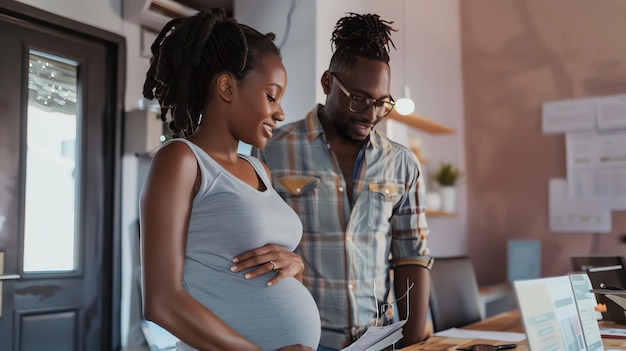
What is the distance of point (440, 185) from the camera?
3.86 meters

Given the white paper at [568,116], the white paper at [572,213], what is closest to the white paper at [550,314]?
the white paper at [572,213]

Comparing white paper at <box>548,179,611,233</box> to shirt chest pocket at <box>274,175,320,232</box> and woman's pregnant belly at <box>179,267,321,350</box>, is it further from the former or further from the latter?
woman's pregnant belly at <box>179,267,321,350</box>

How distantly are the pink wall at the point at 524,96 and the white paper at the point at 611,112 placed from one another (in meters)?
0.06

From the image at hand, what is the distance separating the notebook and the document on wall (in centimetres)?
240

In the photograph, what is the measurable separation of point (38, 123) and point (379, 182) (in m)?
1.81

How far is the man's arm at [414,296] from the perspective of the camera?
1.73 meters

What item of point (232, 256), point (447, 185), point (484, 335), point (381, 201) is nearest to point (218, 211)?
point (232, 256)

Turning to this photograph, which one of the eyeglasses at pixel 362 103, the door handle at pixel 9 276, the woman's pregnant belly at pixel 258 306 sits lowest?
the door handle at pixel 9 276

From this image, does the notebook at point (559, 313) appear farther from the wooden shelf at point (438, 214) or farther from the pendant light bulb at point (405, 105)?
the wooden shelf at point (438, 214)

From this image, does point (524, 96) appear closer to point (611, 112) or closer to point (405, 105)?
point (611, 112)

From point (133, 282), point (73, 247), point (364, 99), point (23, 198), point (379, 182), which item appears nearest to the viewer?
point (364, 99)

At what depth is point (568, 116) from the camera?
3.89m

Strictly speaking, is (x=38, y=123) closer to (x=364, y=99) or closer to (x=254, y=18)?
(x=254, y=18)


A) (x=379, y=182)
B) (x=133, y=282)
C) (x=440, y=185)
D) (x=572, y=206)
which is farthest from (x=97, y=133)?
(x=572, y=206)
